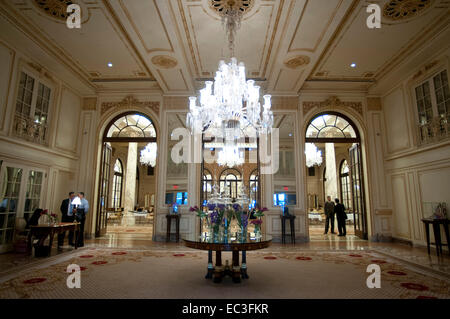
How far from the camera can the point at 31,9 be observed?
477cm

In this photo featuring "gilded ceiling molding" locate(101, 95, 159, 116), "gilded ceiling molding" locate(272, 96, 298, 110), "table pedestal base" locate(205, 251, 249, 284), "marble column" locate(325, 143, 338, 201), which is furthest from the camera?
"marble column" locate(325, 143, 338, 201)

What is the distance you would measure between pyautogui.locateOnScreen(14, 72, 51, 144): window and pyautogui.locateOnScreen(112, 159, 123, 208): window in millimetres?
9556

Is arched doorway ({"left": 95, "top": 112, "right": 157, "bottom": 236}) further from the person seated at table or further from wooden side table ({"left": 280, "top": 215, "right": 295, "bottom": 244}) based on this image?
wooden side table ({"left": 280, "top": 215, "right": 295, "bottom": 244})

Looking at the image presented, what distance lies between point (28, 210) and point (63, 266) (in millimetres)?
2723

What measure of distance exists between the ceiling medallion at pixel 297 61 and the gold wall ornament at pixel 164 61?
271 centimetres

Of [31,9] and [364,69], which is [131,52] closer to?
[31,9]

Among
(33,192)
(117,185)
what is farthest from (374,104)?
(117,185)

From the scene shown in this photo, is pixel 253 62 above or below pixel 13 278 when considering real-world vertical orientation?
above

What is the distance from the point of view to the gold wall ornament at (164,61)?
238 inches

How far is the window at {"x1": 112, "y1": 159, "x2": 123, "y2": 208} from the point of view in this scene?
15.7 meters

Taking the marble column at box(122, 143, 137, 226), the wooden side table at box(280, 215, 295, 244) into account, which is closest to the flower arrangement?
the wooden side table at box(280, 215, 295, 244)

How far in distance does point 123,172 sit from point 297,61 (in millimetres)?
13968

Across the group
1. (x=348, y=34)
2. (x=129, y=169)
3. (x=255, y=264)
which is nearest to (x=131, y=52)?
(x=348, y=34)

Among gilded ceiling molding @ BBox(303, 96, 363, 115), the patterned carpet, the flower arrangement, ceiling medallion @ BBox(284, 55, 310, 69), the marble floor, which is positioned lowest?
the patterned carpet
